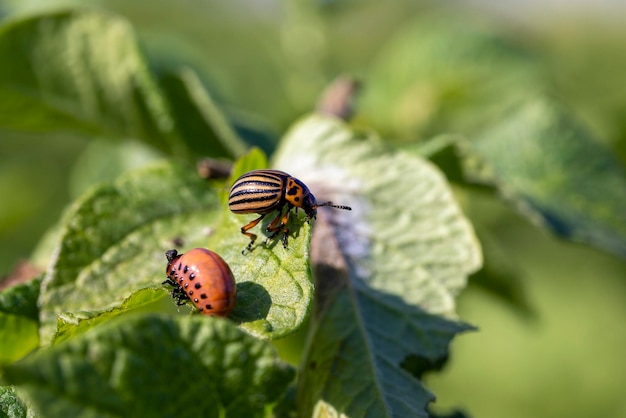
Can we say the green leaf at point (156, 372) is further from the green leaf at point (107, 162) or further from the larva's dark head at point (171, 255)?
the green leaf at point (107, 162)

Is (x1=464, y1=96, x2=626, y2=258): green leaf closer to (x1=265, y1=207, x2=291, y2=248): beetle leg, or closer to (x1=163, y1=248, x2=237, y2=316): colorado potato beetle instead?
(x1=265, y1=207, x2=291, y2=248): beetle leg

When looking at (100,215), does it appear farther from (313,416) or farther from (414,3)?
(414,3)

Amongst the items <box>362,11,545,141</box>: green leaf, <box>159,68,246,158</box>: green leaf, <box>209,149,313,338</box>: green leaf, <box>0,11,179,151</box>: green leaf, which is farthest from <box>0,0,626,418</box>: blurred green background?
<box>209,149,313,338</box>: green leaf

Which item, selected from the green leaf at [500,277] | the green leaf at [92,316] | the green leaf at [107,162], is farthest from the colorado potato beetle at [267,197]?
the green leaf at [107,162]

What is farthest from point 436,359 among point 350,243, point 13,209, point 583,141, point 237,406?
point 13,209

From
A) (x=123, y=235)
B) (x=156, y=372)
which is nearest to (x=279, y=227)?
(x=123, y=235)

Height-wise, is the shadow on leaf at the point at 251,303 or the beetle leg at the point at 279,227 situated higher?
the beetle leg at the point at 279,227
